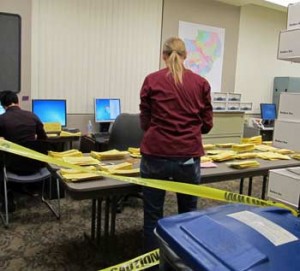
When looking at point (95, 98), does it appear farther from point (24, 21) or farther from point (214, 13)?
point (214, 13)

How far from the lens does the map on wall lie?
5.15 meters

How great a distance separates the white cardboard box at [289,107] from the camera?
1.56m

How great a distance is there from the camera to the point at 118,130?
10.6ft

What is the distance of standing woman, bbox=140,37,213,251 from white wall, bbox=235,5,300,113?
4.13 metres

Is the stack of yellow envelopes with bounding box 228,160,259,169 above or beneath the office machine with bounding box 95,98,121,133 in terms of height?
beneath

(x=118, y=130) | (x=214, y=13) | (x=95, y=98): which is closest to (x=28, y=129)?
(x=118, y=130)

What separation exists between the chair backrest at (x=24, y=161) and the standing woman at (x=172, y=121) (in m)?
1.34

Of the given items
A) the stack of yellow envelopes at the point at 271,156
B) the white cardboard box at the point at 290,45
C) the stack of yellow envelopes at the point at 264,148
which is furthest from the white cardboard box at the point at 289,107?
the stack of yellow envelopes at the point at 264,148

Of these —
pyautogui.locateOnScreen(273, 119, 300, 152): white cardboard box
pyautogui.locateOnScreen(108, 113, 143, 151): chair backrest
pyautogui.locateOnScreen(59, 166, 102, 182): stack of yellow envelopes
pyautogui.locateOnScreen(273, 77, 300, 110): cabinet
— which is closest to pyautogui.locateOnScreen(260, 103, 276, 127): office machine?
pyautogui.locateOnScreen(273, 77, 300, 110): cabinet

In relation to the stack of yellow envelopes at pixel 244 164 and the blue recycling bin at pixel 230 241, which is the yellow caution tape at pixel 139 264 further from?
the stack of yellow envelopes at pixel 244 164

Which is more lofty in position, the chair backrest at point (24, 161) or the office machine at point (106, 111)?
the office machine at point (106, 111)

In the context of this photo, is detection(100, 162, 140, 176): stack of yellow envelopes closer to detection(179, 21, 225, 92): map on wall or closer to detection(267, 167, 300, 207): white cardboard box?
detection(267, 167, 300, 207): white cardboard box

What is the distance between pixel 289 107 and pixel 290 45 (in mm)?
275

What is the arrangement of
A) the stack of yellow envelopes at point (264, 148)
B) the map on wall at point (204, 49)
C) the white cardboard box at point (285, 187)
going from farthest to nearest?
the map on wall at point (204, 49) < the stack of yellow envelopes at point (264, 148) < the white cardboard box at point (285, 187)
